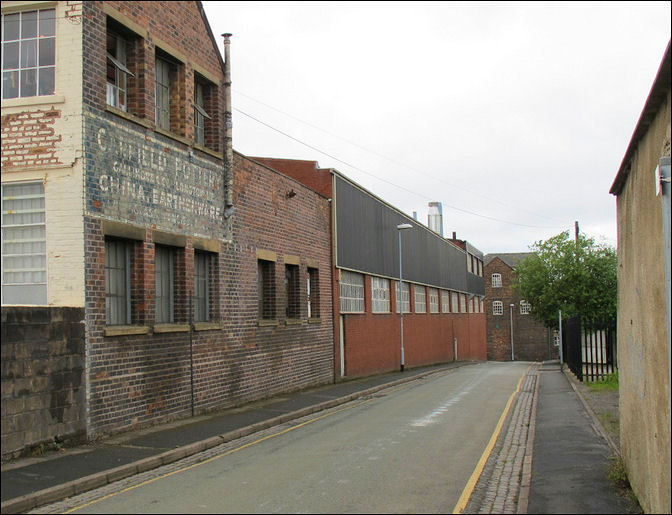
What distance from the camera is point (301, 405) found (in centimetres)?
1762

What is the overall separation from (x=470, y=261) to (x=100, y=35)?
2135 inches

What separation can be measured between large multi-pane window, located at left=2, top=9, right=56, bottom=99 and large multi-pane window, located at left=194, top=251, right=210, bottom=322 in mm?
5188

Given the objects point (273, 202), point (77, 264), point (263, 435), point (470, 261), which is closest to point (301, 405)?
point (263, 435)

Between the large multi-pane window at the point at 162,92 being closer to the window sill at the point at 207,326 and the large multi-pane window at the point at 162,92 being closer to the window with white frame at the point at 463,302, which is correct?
Answer: the window sill at the point at 207,326

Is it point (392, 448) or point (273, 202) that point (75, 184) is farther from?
point (273, 202)

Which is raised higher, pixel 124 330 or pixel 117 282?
pixel 117 282

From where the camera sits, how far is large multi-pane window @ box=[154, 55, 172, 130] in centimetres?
1497

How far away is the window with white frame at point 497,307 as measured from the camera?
84.1m

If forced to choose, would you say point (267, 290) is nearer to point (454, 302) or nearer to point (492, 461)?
point (492, 461)

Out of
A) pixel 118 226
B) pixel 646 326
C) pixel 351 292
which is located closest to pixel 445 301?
pixel 351 292

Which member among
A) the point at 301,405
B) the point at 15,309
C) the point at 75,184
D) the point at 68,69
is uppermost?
the point at 68,69

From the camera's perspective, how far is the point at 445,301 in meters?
49.8

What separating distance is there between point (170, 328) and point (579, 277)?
98.4ft

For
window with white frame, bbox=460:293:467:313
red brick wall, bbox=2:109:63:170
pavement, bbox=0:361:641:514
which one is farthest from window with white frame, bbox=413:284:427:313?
red brick wall, bbox=2:109:63:170
